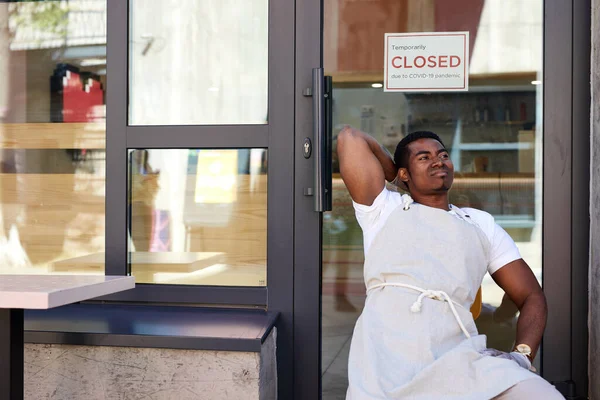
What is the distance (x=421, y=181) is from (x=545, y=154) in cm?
63

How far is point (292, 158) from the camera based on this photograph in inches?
107

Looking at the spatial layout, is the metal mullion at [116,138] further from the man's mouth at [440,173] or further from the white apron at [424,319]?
the man's mouth at [440,173]

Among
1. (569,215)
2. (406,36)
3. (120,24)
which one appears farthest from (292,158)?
(569,215)

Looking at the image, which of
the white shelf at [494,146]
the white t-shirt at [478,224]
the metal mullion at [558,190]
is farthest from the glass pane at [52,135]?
the metal mullion at [558,190]

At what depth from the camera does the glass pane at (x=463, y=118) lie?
2697mm

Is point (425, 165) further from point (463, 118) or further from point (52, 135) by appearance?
point (52, 135)

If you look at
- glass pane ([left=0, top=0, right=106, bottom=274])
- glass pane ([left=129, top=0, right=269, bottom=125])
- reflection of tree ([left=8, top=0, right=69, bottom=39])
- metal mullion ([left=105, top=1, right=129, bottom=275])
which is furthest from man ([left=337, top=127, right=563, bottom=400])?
reflection of tree ([left=8, top=0, right=69, bottom=39])

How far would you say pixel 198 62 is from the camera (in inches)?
111

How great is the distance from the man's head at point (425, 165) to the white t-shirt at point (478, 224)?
0.33ft

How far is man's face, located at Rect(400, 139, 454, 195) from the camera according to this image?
2.36 metres

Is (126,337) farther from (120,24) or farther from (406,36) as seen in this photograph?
(406,36)

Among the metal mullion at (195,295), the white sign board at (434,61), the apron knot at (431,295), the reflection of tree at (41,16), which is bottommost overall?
the metal mullion at (195,295)

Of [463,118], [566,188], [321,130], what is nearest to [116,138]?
[321,130]

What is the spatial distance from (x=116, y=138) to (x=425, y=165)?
135cm
